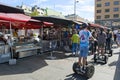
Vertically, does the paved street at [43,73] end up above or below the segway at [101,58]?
below

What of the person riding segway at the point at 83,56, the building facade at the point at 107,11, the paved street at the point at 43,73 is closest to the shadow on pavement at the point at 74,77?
the paved street at the point at 43,73

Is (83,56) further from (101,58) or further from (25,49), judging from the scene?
(25,49)

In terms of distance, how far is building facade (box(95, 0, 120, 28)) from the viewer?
3462 inches

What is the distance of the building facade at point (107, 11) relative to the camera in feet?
289

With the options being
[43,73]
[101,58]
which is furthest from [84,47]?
[101,58]

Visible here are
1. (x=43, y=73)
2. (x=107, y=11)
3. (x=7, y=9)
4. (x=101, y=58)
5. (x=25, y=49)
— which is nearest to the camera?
(x=43, y=73)

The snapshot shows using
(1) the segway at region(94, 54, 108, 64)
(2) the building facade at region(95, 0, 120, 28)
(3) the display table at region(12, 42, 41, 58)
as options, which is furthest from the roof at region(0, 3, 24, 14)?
(2) the building facade at region(95, 0, 120, 28)

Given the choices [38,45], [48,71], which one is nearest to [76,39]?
[38,45]

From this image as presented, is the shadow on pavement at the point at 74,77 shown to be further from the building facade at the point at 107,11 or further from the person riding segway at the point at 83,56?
the building facade at the point at 107,11

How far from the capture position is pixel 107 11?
3595 inches

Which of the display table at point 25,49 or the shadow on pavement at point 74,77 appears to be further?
the display table at point 25,49

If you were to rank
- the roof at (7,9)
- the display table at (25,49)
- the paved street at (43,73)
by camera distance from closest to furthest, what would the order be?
the paved street at (43,73), the display table at (25,49), the roof at (7,9)

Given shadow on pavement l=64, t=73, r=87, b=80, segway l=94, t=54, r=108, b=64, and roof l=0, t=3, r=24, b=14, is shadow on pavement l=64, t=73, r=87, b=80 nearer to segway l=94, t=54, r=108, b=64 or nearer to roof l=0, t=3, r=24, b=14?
segway l=94, t=54, r=108, b=64

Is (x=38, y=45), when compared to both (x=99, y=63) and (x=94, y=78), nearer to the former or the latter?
(x=99, y=63)
